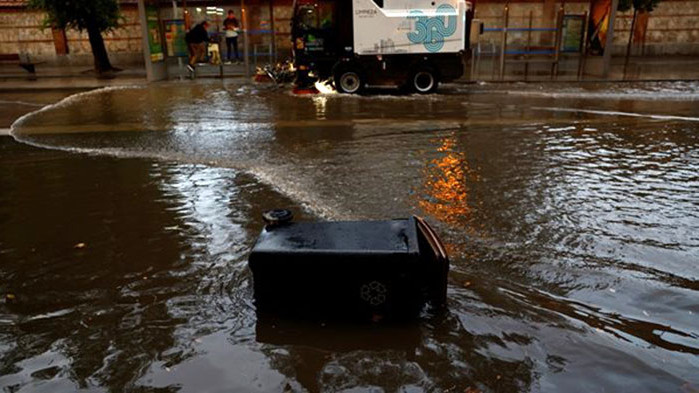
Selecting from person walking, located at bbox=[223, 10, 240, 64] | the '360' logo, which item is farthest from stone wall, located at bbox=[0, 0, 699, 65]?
the '360' logo

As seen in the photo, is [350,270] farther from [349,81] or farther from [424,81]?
[424,81]

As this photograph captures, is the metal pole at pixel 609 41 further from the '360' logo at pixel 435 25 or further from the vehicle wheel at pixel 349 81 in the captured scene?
the vehicle wheel at pixel 349 81

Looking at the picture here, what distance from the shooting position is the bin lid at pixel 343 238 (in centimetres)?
336

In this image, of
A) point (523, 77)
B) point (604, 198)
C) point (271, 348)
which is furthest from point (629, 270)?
point (523, 77)

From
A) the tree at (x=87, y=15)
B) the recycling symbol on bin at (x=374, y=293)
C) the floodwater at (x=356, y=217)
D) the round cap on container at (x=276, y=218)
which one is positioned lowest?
the floodwater at (x=356, y=217)

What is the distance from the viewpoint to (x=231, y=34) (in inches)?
837

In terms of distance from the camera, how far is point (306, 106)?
13977 millimetres

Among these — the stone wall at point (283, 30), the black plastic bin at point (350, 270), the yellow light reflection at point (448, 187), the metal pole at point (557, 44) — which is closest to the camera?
the black plastic bin at point (350, 270)

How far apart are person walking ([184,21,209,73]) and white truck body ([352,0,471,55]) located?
743cm

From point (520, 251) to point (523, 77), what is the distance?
677 inches

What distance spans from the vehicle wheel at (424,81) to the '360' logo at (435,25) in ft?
3.17

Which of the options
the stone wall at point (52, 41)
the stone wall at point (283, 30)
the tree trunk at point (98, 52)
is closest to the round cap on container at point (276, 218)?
the tree trunk at point (98, 52)

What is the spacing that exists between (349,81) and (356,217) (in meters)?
11.5

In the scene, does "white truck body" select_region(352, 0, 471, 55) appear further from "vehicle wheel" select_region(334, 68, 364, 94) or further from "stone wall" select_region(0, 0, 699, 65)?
"stone wall" select_region(0, 0, 699, 65)
